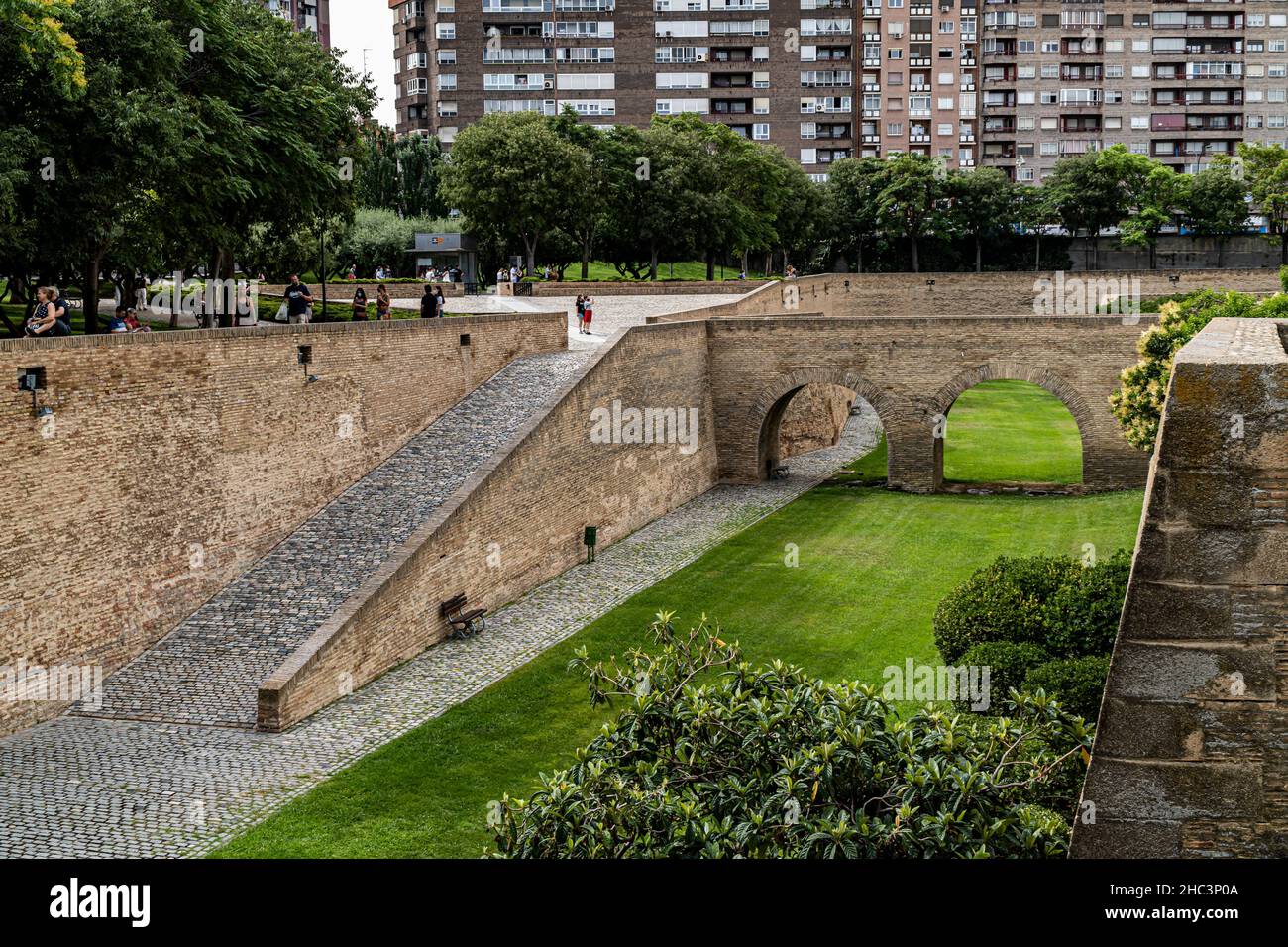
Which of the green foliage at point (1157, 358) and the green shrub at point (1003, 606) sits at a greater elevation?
the green foliage at point (1157, 358)

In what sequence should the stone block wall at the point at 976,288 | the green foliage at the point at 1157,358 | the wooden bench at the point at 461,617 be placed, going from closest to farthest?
the wooden bench at the point at 461,617 < the green foliage at the point at 1157,358 < the stone block wall at the point at 976,288

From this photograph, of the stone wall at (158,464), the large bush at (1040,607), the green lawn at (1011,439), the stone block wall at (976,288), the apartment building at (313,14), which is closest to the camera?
the large bush at (1040,607)

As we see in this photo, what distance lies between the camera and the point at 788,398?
39344mm

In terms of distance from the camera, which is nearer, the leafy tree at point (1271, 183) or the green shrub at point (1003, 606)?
the green shrub at point (1003, 606)

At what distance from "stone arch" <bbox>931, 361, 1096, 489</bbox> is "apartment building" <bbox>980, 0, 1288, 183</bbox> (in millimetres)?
55085

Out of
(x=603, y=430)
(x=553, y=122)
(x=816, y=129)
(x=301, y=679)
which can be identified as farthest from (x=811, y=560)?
(x=816, y=129)

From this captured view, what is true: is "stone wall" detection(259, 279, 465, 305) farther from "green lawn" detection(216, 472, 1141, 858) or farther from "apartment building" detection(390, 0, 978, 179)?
"apartment building" detection(390, 0, 978, 179)

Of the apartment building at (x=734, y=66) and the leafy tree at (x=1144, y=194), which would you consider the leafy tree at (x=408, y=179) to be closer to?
the apartment building at (x=734, y=66)

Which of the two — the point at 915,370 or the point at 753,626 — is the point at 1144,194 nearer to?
the point at 915,370

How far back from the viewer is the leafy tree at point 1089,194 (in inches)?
2817

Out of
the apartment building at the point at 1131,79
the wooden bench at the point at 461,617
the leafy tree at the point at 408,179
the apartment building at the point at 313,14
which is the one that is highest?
the apartment building at the point at 313,14

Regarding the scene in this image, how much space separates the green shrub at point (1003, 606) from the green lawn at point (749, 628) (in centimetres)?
252

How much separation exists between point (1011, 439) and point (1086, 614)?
94.7ft

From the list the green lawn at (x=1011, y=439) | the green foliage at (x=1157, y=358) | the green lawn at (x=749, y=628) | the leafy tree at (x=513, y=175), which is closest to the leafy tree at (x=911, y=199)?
the green lawn at (x=1011, y=439)
